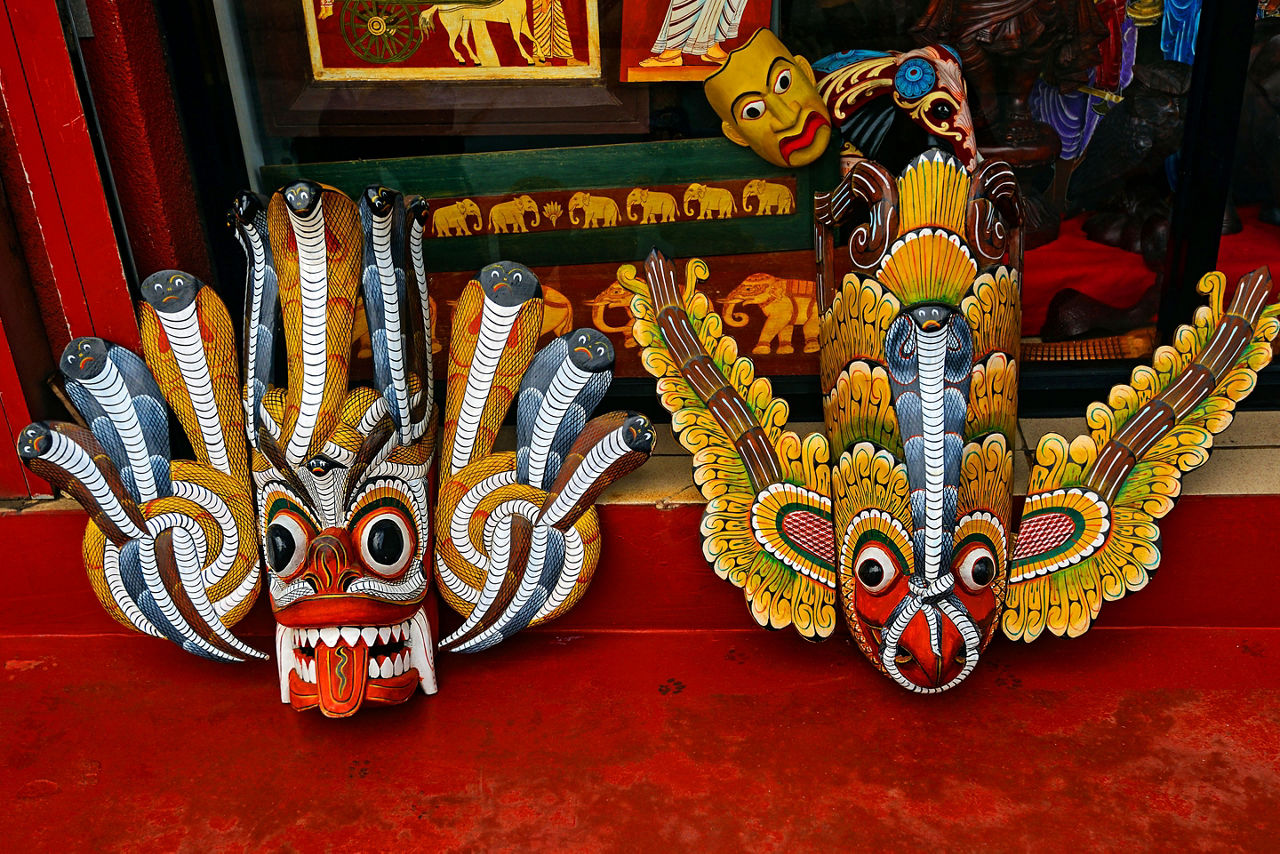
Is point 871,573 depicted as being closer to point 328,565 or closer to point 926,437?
point 926,437

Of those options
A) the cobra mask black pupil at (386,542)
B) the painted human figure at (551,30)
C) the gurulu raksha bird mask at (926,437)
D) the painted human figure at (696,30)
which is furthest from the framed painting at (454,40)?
the cobra mask black pupil at (386,542)

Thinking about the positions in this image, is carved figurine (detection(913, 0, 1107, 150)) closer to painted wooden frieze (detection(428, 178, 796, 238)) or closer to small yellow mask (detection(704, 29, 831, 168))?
small yellow mask (detection(704, 29, 831, 168))

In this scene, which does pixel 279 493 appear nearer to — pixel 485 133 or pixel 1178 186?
pixel 485 133

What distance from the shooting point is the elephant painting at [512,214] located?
2637 millimetres

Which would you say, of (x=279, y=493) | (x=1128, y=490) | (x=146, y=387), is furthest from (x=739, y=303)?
(x=146, y=387)

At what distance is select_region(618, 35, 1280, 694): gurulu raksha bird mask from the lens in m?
1.99

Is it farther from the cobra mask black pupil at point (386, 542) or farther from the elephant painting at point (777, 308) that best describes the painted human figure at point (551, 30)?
the cobra mask black pupil at point (386, 542)

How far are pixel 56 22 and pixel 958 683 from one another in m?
2.30

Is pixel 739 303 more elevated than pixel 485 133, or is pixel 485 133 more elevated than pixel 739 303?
pixel 485 133

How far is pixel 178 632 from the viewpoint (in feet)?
7.59

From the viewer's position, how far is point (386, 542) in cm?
218

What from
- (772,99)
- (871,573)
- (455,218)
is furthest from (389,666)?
(772,99)

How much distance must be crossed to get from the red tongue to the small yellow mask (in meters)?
1.44

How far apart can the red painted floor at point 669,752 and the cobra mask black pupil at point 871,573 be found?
31 cm
